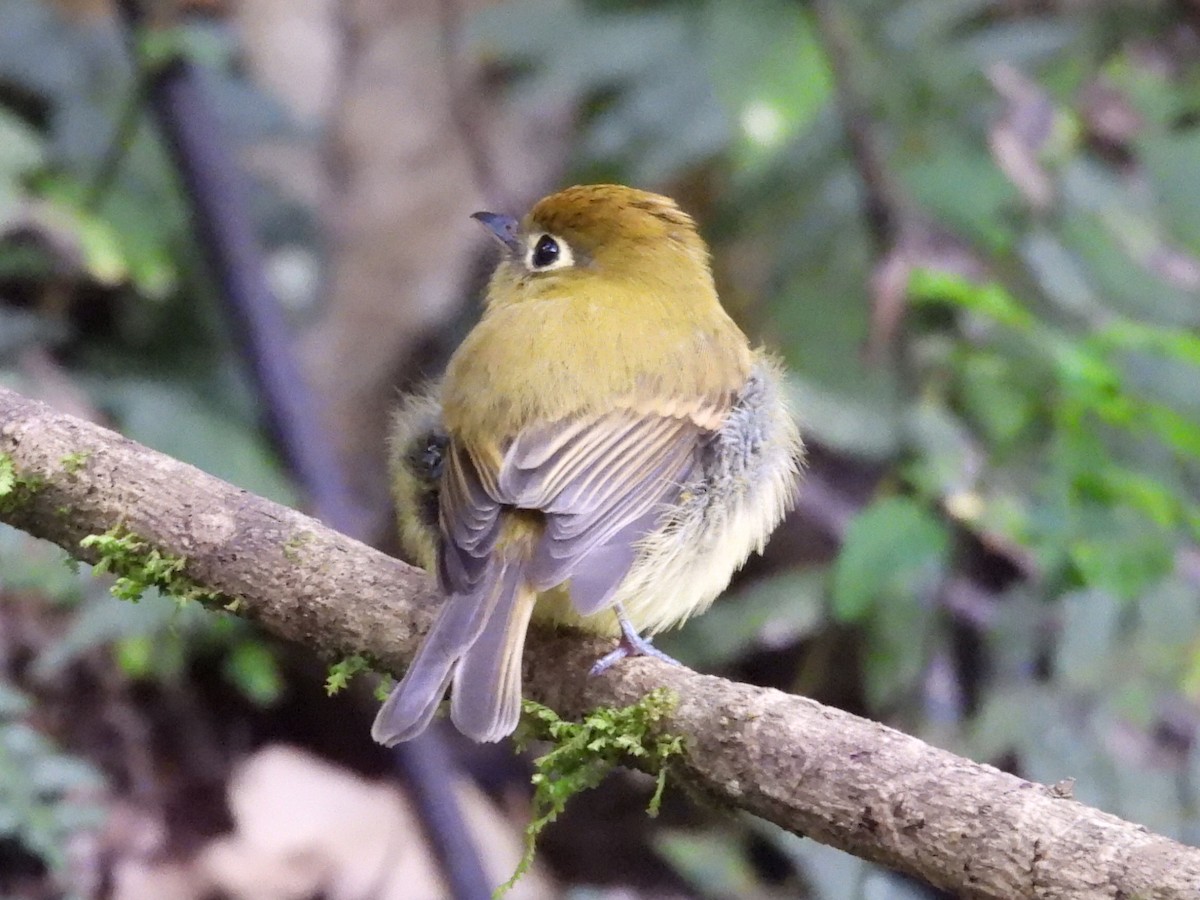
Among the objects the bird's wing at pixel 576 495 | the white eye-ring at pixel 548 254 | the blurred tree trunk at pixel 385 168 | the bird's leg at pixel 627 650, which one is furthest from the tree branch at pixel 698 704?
the blurred tree trunk at pixel 385 168

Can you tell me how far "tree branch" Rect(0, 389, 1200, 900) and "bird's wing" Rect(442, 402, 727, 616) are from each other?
0.43 ft

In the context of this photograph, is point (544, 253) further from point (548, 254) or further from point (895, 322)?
point (895, 322)

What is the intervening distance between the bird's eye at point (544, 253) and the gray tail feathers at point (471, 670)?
43.0 inches

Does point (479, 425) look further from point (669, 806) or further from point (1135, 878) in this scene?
point (669, 806)

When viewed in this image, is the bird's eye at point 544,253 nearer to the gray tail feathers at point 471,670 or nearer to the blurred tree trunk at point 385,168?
the gray tail feathers at point 471,670

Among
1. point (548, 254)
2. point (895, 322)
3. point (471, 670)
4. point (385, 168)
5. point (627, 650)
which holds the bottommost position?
point (471, 670)

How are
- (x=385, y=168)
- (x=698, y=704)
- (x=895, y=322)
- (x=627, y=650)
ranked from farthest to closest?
(x=385, y=168) → (x=895, y=322) → (x=627, y=650) → (x=698, y=704)

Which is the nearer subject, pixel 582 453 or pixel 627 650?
pixel 627 650

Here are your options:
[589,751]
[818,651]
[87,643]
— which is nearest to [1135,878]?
[589,751]

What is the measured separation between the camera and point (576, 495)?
2.68 meters

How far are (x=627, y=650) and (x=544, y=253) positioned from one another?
48.8 inches

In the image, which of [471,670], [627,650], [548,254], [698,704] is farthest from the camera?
[548,254]

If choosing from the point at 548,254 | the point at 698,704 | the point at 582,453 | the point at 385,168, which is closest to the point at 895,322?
the point at 548,254

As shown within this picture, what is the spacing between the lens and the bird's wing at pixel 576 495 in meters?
2.56
